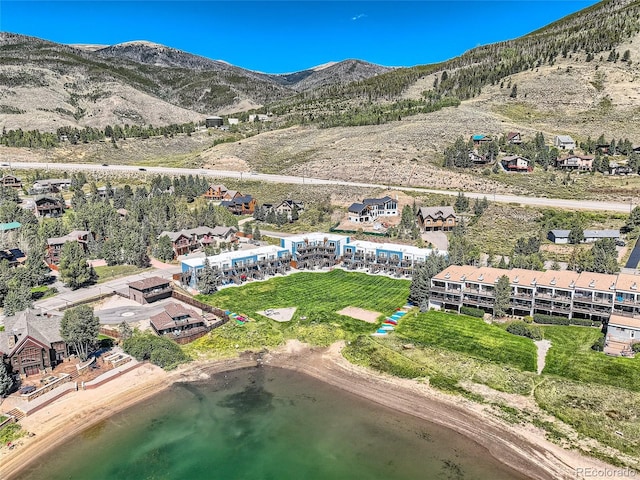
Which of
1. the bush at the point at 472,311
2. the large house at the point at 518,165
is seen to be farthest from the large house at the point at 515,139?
the bush at the point at 472,311

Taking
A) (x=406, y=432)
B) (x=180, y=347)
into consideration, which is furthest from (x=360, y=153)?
(x=406, y=432)

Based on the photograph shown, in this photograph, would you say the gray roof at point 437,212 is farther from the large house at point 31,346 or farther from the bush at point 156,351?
the large house at point 31,346

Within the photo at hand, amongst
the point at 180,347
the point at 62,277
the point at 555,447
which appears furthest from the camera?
the point at 62,277

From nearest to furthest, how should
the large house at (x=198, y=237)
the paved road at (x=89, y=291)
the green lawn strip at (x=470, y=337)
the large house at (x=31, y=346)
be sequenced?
the large house at (x=31, y=346), the green lawn strip at (x=470, y=337), the paved road at (x=89, y=291), the large house at (x=198, y=237)

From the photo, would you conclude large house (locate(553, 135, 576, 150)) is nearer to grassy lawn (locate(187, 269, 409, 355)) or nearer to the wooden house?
grassy lawn (locate(187, 269, 409, 355))

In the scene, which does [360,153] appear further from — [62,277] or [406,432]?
[406,432]

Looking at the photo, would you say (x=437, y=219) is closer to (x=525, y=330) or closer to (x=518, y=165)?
(x=518, y=165)
